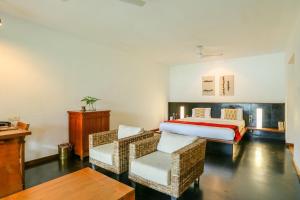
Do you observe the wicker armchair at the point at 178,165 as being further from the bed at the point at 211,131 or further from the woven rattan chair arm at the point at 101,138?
the bed at the point at 211,131

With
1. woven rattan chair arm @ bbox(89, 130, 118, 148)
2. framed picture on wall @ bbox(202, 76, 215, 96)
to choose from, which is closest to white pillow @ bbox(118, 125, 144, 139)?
woven rattan chair arm @ bbox(89, 130, 118, 148)

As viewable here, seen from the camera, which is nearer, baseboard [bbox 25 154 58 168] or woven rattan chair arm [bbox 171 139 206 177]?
woven rattan chair arm [bbox 171 139 206 177]

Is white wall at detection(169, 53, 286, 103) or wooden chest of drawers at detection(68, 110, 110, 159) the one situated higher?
white wall at detection(169, 53, 286, 103)

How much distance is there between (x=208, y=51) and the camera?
5.35m

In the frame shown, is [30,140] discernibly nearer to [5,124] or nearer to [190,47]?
[5,124]

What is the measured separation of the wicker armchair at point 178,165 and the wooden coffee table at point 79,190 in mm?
516

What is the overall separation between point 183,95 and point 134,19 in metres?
4.62

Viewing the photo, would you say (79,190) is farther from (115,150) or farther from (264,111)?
(264,111)

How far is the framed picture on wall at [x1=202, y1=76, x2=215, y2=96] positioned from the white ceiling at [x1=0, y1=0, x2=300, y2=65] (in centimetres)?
200

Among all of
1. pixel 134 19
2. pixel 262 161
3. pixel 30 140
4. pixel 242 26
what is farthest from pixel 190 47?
pixel 30 140

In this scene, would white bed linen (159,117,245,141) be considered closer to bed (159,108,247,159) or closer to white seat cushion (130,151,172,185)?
bed (159,108,247,159)

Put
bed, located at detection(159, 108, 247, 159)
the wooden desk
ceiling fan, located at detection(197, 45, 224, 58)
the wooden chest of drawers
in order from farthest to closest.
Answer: ceiling fan, located at detection(197, 45, 224, 58) → bed, located at detection(159, 108, 247, 159) → the wooden chest of drawers → the wooden desk

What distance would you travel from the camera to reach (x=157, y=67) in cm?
700

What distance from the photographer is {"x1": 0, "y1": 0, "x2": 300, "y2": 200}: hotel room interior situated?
2.31 metres
